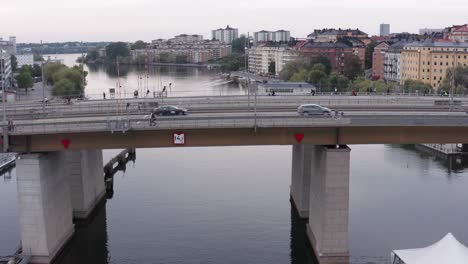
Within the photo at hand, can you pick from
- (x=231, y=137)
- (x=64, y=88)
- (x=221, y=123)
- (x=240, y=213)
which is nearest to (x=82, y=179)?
(x=240, y=213)

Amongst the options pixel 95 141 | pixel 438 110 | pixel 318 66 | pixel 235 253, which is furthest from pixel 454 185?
pixel 318 66

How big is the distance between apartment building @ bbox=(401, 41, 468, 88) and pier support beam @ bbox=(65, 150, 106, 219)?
2143 inches

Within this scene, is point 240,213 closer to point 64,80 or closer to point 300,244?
point 300,244

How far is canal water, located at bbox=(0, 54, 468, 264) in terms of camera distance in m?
24.1

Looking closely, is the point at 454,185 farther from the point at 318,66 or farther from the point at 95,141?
the point at 318,66

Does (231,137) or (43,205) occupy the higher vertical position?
(231,137)

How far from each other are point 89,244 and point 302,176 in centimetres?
1086

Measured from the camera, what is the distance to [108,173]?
3688cm

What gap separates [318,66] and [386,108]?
5832 cm

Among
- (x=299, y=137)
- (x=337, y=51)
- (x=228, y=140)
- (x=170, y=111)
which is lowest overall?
(x=228, y=140)

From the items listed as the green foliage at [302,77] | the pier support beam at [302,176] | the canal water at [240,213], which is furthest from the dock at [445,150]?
the green foliage at [302,77]

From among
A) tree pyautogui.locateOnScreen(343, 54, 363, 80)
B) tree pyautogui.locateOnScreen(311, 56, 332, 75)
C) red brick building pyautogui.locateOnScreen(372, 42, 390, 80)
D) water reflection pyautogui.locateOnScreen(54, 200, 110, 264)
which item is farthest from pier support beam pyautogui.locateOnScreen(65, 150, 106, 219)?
red brick building pyautogui.locateOnScreen(372, 42, 390, 80)

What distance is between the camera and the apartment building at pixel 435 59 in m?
72.6

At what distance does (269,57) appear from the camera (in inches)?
5330
